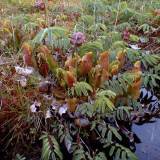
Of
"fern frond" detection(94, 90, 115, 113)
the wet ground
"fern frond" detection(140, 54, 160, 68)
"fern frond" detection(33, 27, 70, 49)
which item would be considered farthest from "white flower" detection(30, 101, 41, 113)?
"fern frond" detection(140, 54, 160, 68)

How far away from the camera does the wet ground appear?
3.02 meters

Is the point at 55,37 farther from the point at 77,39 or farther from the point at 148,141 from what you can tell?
the point at 148,141

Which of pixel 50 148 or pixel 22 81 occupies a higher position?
pixel 22 81

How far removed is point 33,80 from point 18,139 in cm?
55

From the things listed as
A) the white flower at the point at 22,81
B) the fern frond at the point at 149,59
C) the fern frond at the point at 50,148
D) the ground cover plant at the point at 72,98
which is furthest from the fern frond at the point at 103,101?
the fern frond at the point at 149,59

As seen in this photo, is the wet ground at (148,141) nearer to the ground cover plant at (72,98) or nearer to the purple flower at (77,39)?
the ground cover plant at (72,98)

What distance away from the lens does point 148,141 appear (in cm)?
318

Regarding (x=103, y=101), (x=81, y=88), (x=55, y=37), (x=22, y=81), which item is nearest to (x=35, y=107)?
(x=22, y=81)

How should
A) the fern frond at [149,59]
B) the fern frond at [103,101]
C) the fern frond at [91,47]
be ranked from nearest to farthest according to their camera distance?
the fern frond at [103,101] → the fern frond at [91,47] → the fern frond at [149,59]

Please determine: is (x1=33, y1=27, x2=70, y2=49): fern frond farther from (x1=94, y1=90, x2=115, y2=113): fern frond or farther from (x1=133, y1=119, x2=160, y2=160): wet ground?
(x1=133, y1=119, x2=160, y2=160): wet ground

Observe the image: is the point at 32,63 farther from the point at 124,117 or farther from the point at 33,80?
the point at 124,117

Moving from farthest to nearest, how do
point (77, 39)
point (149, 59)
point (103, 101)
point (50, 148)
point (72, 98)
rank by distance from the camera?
1. point (149, 59)
2. point (77, 39)
3. point (72, 98)
4. point (103, 101)
5. point (50, 148)

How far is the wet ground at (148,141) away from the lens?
302 cm

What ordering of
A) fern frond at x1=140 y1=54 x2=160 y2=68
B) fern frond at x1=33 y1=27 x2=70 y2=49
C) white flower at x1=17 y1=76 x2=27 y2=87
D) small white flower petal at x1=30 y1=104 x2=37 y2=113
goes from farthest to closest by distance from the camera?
fern frond at x1=140 y1=54 x2=160 y2=68 → fern frond at x1=33 y1=27 x2=70 y2=49 → white flower at x1=17 y1=76 x2=27 y2=87 → small white flower petal at x1=30 y1=104 x2=37 y2=113
